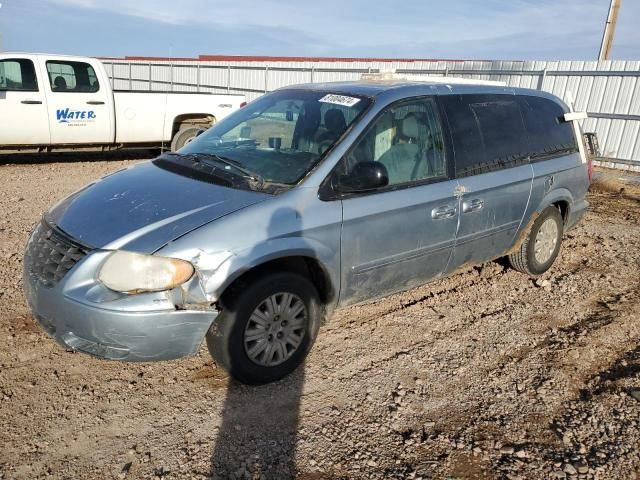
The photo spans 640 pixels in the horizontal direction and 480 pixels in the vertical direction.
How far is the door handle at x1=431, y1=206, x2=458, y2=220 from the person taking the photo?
3738mm

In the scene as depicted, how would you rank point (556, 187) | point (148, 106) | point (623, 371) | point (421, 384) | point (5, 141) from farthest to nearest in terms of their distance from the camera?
1. point (148, 106)
2. point (5, 141)
3. point (556, 187)
4. point (623, 371)
5. point (421, 384)

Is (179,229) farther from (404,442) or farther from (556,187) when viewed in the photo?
(556,187)

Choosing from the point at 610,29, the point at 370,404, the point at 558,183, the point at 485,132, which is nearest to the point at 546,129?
the point at 558,183

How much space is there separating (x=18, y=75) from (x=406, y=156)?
7.65 m

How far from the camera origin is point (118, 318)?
8.80 feet

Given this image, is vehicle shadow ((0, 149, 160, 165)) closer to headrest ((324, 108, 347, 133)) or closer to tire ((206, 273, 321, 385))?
headrest ((324, 108, 347, 133))

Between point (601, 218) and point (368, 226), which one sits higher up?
point (368, 226)

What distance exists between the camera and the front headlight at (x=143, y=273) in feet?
8.89

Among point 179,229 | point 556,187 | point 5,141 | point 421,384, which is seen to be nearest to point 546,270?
point 556,187

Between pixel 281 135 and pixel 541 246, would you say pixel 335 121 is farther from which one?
pixel 541 246

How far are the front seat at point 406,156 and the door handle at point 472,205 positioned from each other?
45cm

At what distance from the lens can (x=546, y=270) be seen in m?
5.28

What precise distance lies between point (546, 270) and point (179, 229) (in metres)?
3.92

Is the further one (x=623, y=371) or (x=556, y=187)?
(x=556, y=187)
